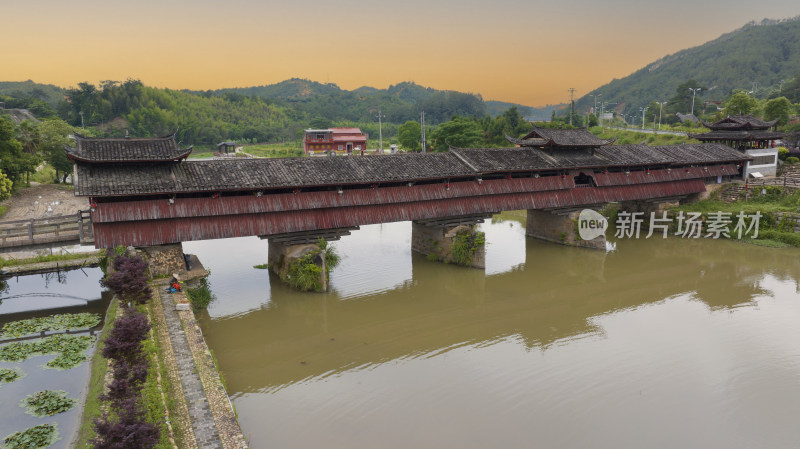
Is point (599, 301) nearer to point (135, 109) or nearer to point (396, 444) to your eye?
point (396, 444)

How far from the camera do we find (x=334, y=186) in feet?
64.5

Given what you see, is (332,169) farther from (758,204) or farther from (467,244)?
(758,204)

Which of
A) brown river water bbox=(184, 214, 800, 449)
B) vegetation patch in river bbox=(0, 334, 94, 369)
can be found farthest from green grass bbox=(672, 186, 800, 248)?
vegetation patch in river bbox=(0, 334, 94, 369)

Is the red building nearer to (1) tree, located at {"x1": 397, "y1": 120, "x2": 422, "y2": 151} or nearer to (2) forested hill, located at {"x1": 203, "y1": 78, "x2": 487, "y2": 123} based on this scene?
(1) tree, located at {"x1": 397, "y1": 120, "x2": 422, "y2": 151}

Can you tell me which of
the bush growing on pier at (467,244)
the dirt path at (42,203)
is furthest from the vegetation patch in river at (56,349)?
the dirt path at (42,203)

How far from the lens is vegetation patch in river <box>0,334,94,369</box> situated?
13.4m

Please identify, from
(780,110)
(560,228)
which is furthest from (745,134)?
(780,110)

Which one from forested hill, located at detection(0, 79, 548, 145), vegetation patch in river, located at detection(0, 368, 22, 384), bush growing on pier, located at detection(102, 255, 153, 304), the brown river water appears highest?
forested hill, located at detection(0, 79, 548, 145)

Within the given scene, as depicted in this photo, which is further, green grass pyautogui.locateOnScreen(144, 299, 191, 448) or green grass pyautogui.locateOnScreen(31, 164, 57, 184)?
green grass pyautogui.locateOnScreen(31, 164, 57, 184)

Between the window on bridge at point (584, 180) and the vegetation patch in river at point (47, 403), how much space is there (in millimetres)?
23513

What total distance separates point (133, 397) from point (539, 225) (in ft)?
77.7

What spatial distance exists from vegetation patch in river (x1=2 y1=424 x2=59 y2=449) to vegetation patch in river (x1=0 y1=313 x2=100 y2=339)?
6464 mm

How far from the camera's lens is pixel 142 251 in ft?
55.7

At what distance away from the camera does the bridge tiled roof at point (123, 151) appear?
53.4ft
